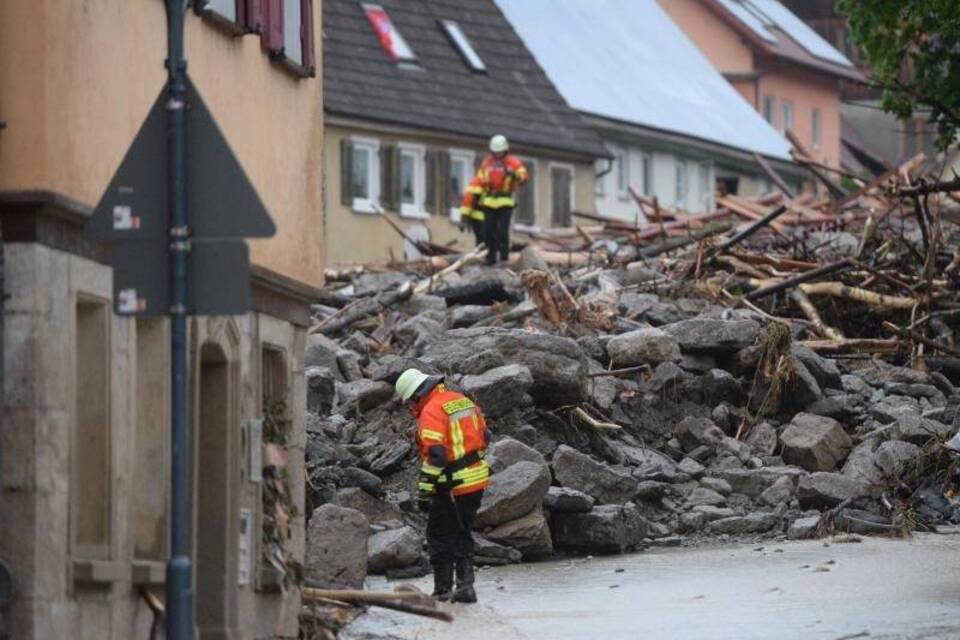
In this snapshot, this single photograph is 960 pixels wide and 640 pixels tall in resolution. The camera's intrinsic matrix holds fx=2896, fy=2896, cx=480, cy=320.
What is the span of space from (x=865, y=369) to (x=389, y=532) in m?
9.16

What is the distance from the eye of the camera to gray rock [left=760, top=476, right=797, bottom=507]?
86.4 feet

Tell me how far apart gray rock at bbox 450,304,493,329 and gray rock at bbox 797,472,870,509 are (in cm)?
640

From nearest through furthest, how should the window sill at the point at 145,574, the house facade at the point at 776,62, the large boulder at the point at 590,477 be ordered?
1. the window sill at the point at 145,574
2. the large boulder at the point at 590,477
3. the house facade at the point at 776,62

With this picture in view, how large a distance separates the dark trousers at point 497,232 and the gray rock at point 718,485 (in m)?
10.1

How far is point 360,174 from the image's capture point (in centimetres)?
5866

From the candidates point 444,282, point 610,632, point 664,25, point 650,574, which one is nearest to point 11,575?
point 610,632

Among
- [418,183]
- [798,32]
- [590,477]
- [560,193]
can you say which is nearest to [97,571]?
[590,477]

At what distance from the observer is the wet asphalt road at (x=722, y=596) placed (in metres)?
17.9

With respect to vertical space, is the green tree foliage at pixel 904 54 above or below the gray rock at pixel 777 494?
above

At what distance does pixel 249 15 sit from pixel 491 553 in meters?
7.47

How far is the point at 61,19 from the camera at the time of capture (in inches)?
553

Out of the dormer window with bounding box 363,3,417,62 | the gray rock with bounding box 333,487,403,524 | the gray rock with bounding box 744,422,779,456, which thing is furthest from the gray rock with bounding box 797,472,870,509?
the dormer window with bounding box 363,3,417,62

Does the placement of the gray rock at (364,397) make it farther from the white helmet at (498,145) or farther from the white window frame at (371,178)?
the white window frame at (371,178)

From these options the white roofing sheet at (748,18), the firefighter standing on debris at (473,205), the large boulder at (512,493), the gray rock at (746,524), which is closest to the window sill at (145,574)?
the large boulder at (512,493)
